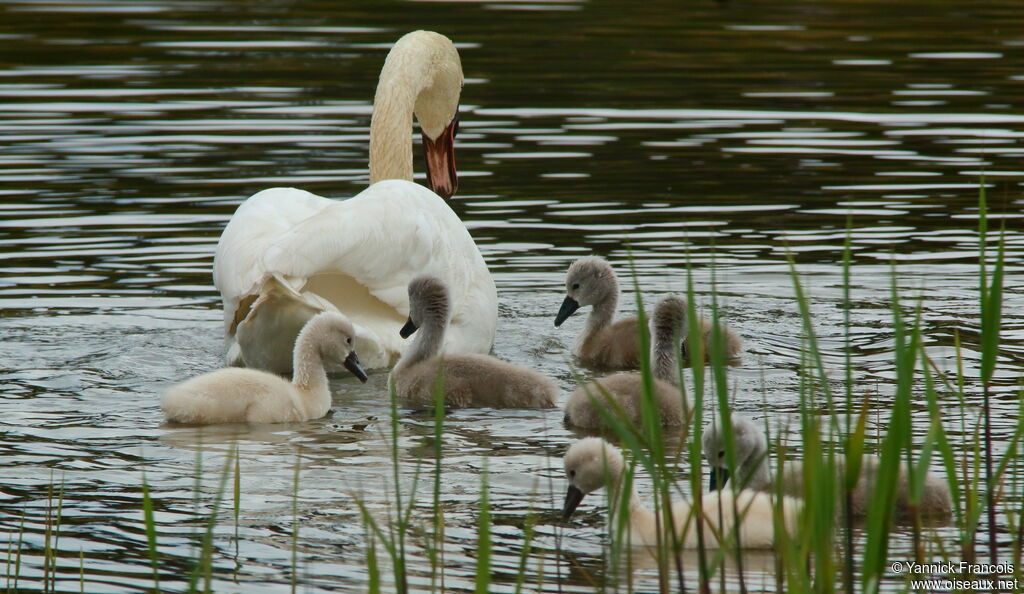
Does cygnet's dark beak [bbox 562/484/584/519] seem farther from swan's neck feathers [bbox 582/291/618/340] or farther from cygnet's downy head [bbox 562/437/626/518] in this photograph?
swan's neck feathers [bbox 582/291/618/340]

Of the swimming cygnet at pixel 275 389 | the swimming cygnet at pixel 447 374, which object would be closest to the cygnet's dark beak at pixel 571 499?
the swimming cygnet at pixel 447 374

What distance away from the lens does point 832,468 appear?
368 cm

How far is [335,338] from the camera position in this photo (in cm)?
698

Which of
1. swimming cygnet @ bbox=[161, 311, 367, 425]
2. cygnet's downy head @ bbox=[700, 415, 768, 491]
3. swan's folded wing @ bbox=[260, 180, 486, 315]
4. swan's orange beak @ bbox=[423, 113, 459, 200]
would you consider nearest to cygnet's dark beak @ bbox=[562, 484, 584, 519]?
cygnet's downy head @ bbox=[700, 415, 768, 491]

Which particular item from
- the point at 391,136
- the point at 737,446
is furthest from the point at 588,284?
the point at 737,446

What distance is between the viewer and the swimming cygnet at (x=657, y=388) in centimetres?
655

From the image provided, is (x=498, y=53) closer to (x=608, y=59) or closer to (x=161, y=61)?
(x=608, y=59)

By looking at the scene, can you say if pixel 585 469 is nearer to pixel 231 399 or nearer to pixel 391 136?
pixel 231 399

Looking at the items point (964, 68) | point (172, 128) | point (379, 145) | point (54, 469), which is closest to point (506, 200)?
point (379, 145)

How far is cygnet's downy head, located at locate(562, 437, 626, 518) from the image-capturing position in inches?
204

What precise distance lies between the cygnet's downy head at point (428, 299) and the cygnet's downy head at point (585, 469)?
220 cm

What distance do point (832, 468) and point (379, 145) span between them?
5768 mm

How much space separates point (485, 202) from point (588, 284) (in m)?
3.68

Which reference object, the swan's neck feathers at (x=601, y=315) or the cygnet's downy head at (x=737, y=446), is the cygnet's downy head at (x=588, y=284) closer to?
the swan's neck feathers at (x=601, y=315)
